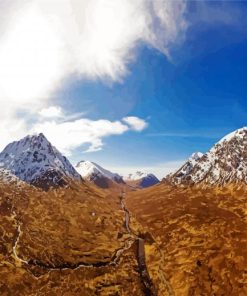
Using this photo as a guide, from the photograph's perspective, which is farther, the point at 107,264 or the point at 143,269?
the point at 107,264

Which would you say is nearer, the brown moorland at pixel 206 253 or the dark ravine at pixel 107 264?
the brown moorland at pixel 206 253

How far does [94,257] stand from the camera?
553 feet

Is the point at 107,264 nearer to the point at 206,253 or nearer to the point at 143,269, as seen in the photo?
the point at 143,269

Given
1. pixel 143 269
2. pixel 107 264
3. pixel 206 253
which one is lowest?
pixel 143 269

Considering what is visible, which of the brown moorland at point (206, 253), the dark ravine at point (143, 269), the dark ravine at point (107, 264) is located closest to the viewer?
the brown moorland at point (206, 253)

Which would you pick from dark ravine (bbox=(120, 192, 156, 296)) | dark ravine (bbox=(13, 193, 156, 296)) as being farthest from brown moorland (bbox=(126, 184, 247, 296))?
dark ravine (bbox=(13, 193, 156, 296))

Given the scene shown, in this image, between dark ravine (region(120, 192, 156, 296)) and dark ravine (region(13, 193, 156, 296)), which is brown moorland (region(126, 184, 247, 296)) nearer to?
dark ravine (region(120, 192, 156, 296))

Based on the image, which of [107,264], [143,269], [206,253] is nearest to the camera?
[143,269]

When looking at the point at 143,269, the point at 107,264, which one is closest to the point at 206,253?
the point at 143,269

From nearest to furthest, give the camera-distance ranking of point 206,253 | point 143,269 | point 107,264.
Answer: point 143,269, point 206,253, point 107,264

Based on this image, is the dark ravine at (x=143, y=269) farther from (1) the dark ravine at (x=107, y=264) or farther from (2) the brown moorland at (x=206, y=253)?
(2) the brown moorland at (x=206, y=253)

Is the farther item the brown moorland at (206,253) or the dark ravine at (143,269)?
the dark ravine at (143,269)

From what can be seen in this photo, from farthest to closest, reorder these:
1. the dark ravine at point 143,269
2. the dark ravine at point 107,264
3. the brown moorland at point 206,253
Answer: the dark ravine at point 107,264 < the dark ravine at point 143,269 < the brown moorland at point 206,253

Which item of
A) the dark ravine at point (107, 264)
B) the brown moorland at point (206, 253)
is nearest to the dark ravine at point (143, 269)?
the dark ravine at point (107, 264)
